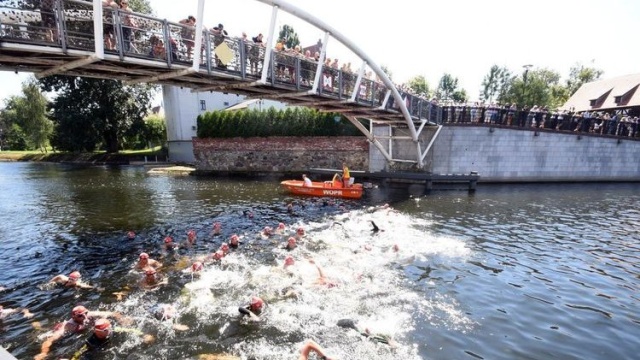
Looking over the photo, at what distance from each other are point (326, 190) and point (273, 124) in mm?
14743

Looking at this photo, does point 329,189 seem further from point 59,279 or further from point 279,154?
point 59,279

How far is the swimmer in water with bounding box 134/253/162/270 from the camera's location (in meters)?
11.2

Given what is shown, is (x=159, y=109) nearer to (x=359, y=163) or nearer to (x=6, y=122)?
(x=6, y=122)

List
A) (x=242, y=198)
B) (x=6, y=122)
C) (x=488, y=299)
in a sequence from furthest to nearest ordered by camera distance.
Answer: (x=6, y=122) → (x=242, y=198) → (x=488, y=299)

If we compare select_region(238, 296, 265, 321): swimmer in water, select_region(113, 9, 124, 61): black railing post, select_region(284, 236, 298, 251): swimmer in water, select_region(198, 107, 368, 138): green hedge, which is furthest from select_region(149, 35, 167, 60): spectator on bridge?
select_region(198, 107, 368, 138): green hedge

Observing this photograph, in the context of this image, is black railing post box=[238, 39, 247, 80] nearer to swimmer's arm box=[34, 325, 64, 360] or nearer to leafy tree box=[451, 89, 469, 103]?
swimmer's arm box=[34, 325, 64, 360]

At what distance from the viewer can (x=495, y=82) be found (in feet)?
215

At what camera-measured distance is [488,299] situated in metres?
9.43

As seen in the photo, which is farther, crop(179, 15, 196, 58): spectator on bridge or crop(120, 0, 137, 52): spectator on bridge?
crop(179, 15, 196, 58): spectator on bridge

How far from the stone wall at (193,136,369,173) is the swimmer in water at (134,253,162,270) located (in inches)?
919

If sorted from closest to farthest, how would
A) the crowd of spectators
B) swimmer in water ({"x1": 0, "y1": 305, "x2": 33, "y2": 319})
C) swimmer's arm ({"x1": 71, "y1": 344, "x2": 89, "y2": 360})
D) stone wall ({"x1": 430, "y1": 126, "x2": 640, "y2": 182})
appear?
swimmer's arm ({"x1": 71, "y1": 344, "x2": 89, "y2": 360}) → swimmer in water ({"x1": 0, "y1": 305, "x2": 33, "y2": 319}) → the crowd of spectators → stone wall ({"x1": 430, "y1": 126, "x2": 640, "y2": 182})

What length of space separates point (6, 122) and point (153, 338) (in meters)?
118

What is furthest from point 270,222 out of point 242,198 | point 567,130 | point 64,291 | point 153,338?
point 567,130

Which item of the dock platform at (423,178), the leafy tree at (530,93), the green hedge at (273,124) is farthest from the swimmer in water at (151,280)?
the leafy tree at (530,93)
